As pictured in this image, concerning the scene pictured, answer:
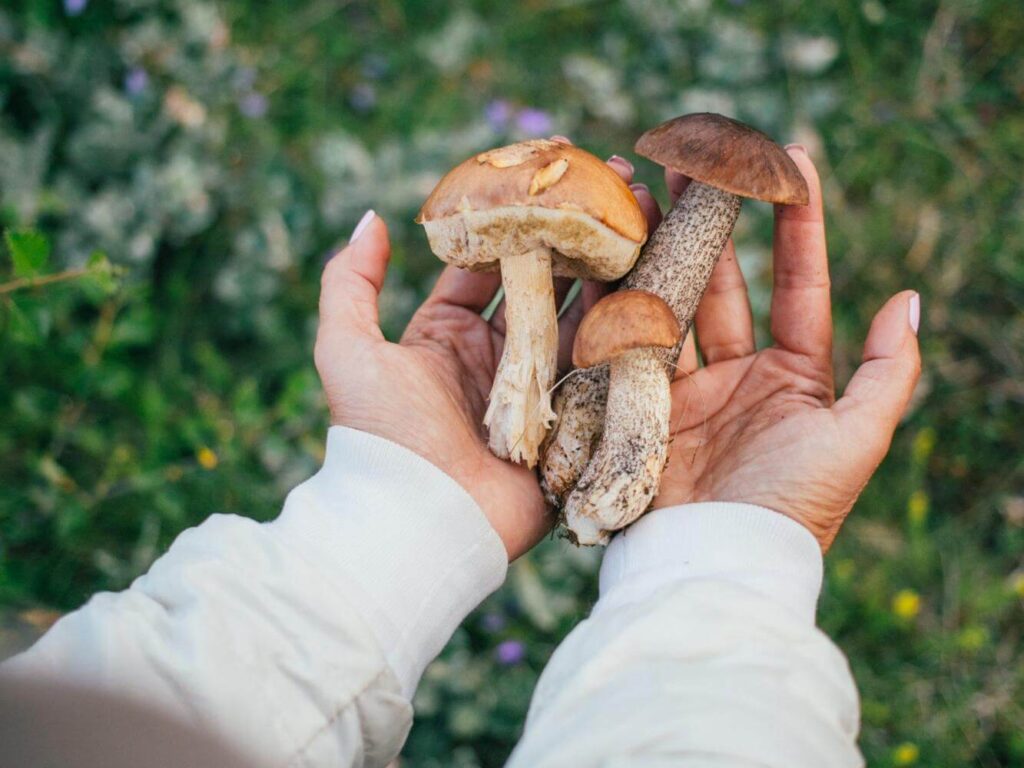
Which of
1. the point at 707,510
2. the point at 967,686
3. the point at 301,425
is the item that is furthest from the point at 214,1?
the point at 967,686

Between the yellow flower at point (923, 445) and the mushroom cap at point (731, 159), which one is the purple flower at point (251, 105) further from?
the yellow flower at point (923, 445)

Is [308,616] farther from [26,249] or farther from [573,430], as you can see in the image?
[26,249]

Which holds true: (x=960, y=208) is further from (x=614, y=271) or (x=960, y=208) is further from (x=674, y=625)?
(x=674, y=625)

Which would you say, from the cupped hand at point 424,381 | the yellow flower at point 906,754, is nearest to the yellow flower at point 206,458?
the cupped hand at point 424,381

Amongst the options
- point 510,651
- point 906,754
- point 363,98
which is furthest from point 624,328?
point 363,98

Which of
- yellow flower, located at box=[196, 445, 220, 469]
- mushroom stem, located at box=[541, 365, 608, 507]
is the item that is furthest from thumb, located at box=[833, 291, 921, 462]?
yellow flower, located at box=[196, 445, 220, 469]
